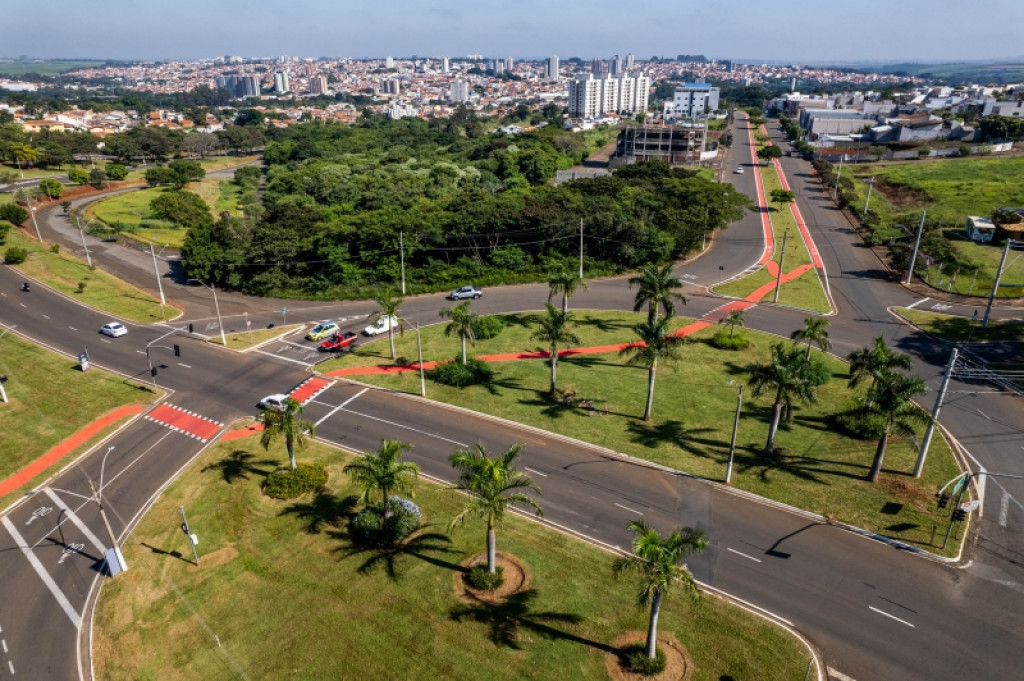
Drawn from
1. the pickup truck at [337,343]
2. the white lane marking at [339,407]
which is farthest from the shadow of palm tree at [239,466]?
the pickup truck at [337,343]

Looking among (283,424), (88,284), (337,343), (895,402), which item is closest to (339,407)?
(283,424)

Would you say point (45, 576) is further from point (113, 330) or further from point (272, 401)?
point (113, 330)

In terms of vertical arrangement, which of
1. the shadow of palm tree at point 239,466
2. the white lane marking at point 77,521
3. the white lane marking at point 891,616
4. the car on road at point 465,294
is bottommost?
the white lane marking at point 77,521

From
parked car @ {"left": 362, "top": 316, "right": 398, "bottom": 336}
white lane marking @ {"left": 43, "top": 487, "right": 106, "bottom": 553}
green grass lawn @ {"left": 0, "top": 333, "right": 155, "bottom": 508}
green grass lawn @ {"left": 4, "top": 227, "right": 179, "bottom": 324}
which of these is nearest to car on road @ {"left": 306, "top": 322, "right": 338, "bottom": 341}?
parked car @ {"left": 362, "top": 316, "right": 398, "bottom": 336}

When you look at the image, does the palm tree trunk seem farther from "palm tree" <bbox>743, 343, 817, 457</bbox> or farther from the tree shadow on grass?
"palm tree" <bbox>743, 343, 817, 457</bbox>

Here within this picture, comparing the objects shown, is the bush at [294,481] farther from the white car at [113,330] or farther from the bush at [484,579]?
the white car at [113,330]

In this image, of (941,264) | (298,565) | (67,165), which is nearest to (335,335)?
(298,565)
